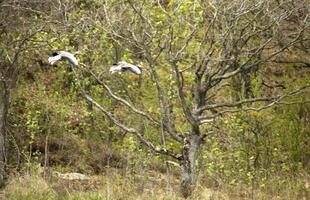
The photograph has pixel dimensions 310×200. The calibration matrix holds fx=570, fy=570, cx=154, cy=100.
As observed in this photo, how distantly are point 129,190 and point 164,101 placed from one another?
2199 mm

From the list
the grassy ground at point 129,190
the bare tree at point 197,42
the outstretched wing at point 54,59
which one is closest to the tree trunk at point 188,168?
the bare tree at point 197,42

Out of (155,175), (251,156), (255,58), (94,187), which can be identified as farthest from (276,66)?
(94,187)

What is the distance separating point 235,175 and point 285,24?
3259 millimetres

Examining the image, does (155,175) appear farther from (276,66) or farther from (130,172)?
(276,66)

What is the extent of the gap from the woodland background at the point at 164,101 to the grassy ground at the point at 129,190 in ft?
0.12

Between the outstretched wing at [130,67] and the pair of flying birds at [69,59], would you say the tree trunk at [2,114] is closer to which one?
the pair of flying birds at [69,59]

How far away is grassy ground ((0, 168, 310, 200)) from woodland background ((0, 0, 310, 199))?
0.04m

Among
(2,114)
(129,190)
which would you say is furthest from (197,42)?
(2,114)

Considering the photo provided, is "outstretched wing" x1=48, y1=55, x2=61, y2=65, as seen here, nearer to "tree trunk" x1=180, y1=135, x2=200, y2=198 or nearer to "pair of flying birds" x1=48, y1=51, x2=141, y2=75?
"pair of flying birds" x1=48, y1=51, x2=141, y2=75

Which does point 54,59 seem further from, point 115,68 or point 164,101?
point 164,101

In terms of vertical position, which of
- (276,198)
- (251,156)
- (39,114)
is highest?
(39,114)

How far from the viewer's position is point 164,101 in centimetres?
1119

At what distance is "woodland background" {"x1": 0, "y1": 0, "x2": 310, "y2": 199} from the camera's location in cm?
987

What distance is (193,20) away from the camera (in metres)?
9.99
